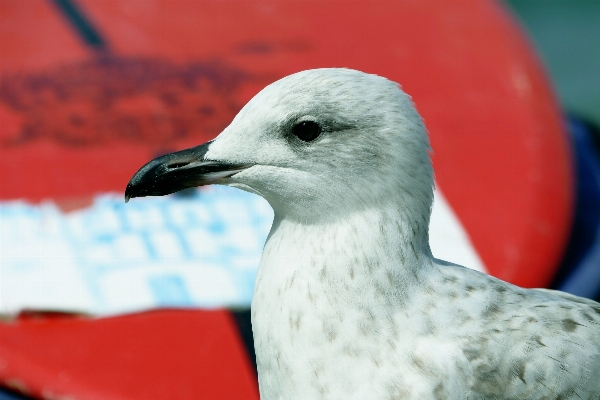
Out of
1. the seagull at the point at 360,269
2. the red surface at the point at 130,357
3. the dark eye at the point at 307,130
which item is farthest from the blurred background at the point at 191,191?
the dark eye at the point at 307,130

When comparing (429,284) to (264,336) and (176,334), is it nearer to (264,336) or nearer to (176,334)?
(264,336)

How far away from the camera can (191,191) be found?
276 centimetres

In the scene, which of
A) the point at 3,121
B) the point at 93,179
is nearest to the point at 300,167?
the point at 93,179

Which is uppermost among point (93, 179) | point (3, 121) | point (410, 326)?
point (3, 121)

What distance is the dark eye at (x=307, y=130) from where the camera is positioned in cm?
141

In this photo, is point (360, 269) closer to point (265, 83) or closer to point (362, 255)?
point (362, 255)

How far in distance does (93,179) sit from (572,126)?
230cm

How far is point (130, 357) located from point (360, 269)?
96 centimetres

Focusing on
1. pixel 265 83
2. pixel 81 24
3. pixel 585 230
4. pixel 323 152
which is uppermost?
pixel 81 24

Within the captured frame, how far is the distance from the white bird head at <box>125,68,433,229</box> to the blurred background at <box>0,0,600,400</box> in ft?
2.75

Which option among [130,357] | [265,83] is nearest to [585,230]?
[265,83]

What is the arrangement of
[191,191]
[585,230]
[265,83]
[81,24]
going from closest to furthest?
[191,191] < [585,230] < [265,83] < [81,24]

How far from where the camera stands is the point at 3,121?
313 cm

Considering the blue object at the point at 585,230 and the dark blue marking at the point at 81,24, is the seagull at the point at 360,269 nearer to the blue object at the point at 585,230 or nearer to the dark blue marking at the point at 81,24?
the blue object at the point at 585,230
